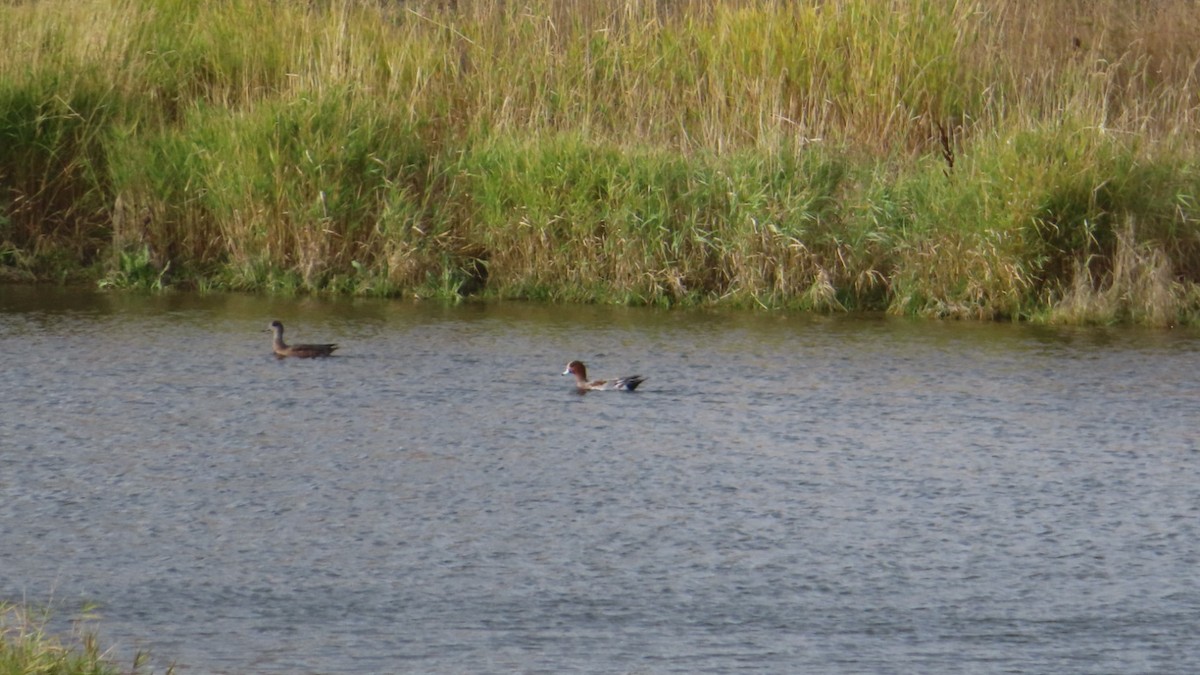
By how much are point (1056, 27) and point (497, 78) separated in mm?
5287

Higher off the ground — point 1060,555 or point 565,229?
point 565,229

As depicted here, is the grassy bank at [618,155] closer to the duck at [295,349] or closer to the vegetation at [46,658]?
the duck at [295,349]

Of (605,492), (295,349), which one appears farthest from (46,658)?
(295,349)

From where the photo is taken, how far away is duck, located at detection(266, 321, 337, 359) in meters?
12.3

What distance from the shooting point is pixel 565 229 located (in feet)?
48.2

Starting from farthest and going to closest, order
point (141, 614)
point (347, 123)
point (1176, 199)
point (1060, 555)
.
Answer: point (347, 123), point (1176, 199), point (1060, 555), point (141, 614)

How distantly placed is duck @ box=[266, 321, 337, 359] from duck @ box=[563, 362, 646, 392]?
177 centimetres

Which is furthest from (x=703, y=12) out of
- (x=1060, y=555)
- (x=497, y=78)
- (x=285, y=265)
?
(x=1060, y=555)

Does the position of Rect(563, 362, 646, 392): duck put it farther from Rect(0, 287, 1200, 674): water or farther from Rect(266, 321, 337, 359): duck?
Rect(266, 321, 337, 359): duck

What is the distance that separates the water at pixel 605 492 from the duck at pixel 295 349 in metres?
0.11

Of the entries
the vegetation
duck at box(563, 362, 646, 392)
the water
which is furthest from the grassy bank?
the vegetation

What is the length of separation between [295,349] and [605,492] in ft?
12.6

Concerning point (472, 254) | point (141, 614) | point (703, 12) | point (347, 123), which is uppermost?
point (703, 12)

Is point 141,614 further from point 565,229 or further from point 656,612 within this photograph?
point 565,229
